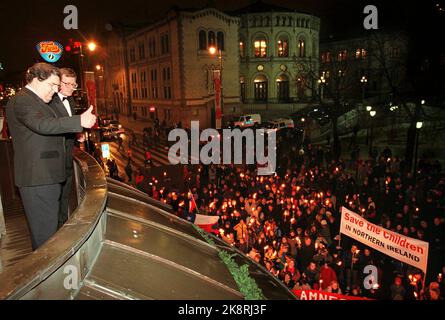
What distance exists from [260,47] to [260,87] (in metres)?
5.85

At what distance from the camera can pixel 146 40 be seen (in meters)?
53.2

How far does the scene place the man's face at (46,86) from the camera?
3.09 m

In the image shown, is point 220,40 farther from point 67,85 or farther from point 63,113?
point 63,113

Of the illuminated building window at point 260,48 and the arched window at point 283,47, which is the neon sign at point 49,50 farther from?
the arched window at point 283,47

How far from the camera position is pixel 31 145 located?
3045 millimetres

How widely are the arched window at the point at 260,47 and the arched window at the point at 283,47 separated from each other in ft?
6.86

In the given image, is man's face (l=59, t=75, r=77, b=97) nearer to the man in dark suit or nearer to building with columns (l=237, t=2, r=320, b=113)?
the man in dark suit

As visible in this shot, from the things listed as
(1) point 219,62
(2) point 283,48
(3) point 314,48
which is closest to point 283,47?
(2) point 283,48

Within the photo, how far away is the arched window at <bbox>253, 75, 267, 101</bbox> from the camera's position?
178 ft

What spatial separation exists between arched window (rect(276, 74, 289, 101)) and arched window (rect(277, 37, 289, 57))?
309cm

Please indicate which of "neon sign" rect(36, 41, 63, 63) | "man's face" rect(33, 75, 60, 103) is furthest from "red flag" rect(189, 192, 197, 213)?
"man's face" rect(33, 75, 60, 103)

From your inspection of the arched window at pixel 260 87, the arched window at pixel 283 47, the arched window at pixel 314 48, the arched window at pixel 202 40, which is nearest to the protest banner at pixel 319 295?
the arched window at pixel 202 40
